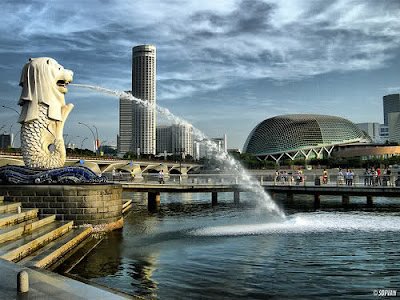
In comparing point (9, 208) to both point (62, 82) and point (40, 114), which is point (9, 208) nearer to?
point (40, 114)

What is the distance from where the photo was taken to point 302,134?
152000 millimetres

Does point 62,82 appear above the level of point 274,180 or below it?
above

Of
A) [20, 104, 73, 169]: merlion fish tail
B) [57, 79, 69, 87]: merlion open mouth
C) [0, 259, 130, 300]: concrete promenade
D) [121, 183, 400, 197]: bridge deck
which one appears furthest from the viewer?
[121, 183, 400, 197]: bridge deck

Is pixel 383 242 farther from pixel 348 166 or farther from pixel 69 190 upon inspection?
pixel 348 166

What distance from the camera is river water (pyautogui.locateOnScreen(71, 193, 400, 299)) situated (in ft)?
34.1

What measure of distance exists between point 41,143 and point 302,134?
455 feet

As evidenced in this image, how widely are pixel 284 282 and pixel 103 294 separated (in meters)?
5.44

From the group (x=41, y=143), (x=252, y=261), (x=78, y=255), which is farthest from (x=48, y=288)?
(x=41, y=143)

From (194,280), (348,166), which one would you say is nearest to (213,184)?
(194,280)

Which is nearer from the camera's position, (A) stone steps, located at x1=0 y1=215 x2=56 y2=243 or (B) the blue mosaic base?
(A) stone steps, located at x1=0 y1=215 x2=56 y2=243

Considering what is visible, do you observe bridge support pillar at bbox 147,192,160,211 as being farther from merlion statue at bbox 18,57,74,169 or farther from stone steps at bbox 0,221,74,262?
Result: stone steps at bbox 0,221,74,262

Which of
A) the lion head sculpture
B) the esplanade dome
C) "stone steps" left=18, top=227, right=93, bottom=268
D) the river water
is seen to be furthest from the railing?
the esplanade dome

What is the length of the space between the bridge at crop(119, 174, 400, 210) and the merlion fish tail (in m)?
10.7

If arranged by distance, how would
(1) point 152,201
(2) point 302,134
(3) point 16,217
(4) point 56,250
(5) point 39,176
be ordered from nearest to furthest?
(4) point 56,250, (3) point 16,217, (5) point 39,176, (1) point 152,201, (2) point 302,134
